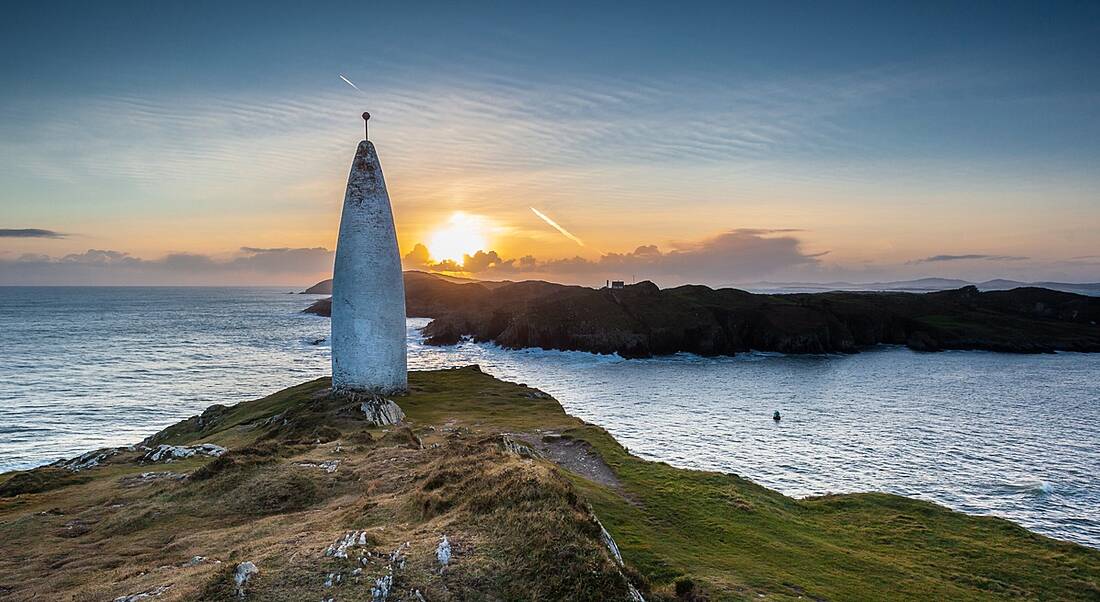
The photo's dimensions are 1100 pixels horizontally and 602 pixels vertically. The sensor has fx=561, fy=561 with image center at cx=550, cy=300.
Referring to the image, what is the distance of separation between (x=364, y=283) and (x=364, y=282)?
0.06 metres

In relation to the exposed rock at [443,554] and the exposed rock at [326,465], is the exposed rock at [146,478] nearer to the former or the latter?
the exposed rock at [326,465]

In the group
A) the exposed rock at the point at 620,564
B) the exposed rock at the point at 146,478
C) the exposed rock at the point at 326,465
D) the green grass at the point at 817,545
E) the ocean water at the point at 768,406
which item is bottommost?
the ocean water at the point at 768,406

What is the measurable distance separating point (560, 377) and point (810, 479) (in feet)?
121

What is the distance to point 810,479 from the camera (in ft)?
91.1

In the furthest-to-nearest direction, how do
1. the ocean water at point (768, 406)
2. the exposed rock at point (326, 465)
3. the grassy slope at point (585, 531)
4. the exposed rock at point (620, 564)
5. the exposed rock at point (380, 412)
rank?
the ocean water at point (768, 406) → the exposed rock at point (380, 412) → the exposed rock at point (326, 465) → the grassy slope at point (585, 531) → the exposed rock at point (620, 564)

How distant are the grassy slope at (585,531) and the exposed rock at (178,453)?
996 mm

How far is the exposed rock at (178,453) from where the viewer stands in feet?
63.3

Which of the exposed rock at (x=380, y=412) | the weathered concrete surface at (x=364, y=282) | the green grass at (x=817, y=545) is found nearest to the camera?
the green grass at (x=817, y=545)

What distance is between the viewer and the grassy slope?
8.15 meters

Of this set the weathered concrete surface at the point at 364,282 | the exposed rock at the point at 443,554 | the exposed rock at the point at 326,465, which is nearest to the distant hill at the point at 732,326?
the weathered concrete surface at the point at 364,282

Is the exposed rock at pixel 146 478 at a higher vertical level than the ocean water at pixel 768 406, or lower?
higher

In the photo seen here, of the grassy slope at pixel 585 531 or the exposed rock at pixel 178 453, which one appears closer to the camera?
the grassy slope at pixel 585 531

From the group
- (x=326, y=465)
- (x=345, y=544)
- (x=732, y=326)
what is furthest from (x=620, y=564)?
(x=732, y=326)

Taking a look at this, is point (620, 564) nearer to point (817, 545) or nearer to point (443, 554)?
point (443, 554)
